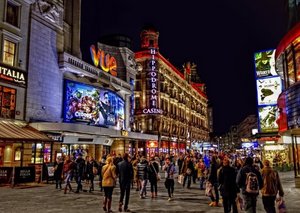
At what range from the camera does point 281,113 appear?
19.4 m

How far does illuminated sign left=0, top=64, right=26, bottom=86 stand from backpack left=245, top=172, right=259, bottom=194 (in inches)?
729

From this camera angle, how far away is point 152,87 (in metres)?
A: 60.6

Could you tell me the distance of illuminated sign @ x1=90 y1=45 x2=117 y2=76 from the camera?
35688 millimetres

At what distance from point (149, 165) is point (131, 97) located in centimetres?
3133

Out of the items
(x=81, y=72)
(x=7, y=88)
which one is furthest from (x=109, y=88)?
(x=7, y=88)

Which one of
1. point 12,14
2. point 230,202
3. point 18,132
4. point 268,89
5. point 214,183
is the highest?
point 12,14

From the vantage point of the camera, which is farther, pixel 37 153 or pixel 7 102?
pixel 37 153

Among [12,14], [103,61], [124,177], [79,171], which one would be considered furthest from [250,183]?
[103,61]

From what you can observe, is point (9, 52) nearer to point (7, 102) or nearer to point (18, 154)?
point (7, 102)

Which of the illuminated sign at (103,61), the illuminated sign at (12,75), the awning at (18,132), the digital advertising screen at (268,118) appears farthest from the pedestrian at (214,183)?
the illuminated sign at (103,61)

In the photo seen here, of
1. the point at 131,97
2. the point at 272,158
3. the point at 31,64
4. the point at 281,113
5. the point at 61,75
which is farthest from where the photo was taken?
the point at 131,97

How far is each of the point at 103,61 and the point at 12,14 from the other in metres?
14.9

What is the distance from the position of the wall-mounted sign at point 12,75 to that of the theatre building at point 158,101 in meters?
34.9

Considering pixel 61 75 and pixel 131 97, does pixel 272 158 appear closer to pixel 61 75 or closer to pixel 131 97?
pixel 131 97
